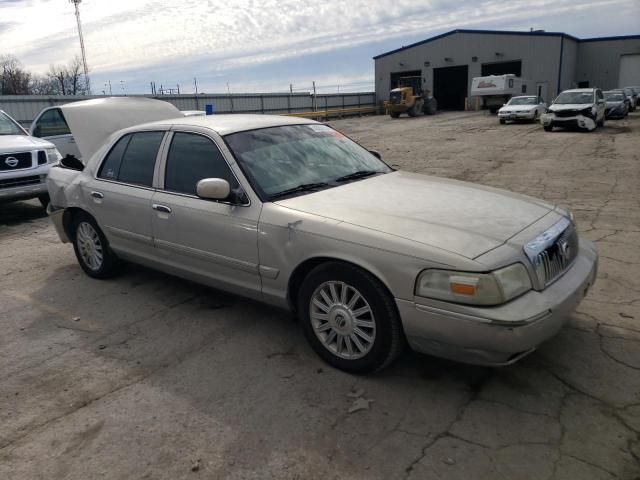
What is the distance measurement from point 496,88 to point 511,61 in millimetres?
9325

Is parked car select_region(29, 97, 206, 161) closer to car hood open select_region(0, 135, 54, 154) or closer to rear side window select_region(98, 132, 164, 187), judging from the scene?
car hood open select_region(0, 135, 54, 154)

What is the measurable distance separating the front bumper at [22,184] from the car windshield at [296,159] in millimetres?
5861

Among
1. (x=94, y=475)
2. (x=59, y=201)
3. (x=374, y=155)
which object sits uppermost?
(x=374, y=155)

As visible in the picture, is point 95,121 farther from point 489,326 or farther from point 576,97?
point 576,97

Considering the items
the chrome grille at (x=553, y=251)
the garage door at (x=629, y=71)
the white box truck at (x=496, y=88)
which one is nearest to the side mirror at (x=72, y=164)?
the chrome grille at (x=553, y=251)

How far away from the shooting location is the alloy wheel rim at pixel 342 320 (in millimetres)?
3031

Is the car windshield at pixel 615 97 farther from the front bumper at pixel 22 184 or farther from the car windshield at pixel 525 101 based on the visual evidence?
the front bumper at pixel 22 184

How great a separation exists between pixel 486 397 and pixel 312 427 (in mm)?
1045

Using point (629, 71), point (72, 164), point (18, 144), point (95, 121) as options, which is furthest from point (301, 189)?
point (629, 71)

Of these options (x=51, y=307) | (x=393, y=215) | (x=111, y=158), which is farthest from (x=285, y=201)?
(x=51, y=307)

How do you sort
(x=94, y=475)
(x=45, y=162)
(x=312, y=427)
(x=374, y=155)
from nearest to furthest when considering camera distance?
(x=94, y=475) < (x=312, y=427) < (x=374, y=155) < (x=45, y=162)

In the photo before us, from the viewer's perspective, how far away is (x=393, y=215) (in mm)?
3107

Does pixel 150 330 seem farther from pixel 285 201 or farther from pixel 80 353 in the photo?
pixel 285 201

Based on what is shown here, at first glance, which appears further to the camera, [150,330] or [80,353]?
[150,330]
